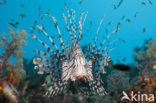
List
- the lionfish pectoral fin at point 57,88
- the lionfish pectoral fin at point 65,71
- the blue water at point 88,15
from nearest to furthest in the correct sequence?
the lionfish pectoral fin at point 57,88 → the lionfish pectoral fin at point 65,71 → the blue water at point 88,15

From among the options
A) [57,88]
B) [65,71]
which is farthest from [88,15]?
[57,88]

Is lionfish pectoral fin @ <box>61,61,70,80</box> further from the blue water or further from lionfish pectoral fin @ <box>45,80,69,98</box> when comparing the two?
the blue water

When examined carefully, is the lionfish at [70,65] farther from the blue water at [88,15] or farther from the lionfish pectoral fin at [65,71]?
the blue water at [88,15]

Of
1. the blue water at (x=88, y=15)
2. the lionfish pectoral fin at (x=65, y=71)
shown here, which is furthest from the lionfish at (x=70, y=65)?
the blue water at (x=88, y=15)

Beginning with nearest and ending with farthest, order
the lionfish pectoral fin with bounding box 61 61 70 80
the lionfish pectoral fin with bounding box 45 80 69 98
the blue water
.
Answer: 1. the lionfish pectoral fin with bounding box 45 80 69 98
2. the lionfish pectoral fin with bounding box 61 61 70 80
3. the blue water

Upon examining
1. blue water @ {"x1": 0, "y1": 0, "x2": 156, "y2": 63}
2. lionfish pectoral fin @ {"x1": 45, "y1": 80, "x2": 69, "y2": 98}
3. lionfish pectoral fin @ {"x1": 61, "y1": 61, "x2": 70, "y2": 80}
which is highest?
blue water @ {"x1": 0, "y1": 0, "x2": 156, "y2": 63}

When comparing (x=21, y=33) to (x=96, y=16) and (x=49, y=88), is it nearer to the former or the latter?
(x=49, y=88)

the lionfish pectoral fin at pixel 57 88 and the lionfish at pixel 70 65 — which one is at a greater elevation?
the lionfish at pixel 70 65

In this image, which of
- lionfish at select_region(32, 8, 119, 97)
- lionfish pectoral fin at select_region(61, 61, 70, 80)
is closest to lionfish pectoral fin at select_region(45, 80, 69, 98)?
lionfish at select_region(32, 8, 119, 97)
